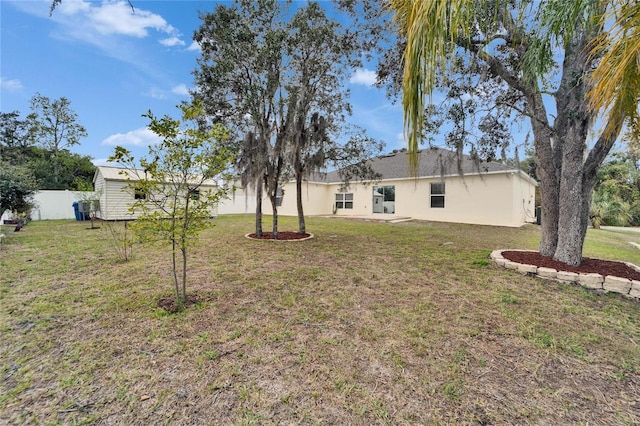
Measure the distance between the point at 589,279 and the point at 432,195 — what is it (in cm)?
1052

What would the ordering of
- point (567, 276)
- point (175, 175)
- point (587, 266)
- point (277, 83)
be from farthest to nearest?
point (277, 83) → point (587, 266) → point (567, 276) → point (175, 175)

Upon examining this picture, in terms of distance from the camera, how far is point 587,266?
4320 millimetres

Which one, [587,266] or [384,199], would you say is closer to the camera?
[587,266]

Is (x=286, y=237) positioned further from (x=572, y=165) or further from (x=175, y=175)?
(x=572, y=165)

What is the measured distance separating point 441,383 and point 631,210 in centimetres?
2067

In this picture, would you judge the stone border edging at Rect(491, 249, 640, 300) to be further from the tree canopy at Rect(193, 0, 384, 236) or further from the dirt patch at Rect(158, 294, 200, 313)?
the dirt patch at Rect(158, 294, 200, 313)

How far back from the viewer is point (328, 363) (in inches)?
83.2

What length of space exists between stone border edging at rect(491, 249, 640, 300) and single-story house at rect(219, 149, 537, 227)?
4885 mm

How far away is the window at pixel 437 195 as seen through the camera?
44.6 feet

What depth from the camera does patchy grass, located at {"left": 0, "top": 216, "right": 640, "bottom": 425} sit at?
1677 mm

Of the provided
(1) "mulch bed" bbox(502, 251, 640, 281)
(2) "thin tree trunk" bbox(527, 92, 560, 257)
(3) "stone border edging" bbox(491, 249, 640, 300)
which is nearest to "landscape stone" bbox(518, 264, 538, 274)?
(3) "stone border edging" bbox(491, 249, 640, 300)

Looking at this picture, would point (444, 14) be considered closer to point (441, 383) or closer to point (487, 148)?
point (441, 383)

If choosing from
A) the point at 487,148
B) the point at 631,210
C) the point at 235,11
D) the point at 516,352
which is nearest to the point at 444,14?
the point at 516,352

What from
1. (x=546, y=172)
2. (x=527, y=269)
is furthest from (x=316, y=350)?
(x=546, y=172)
